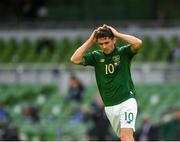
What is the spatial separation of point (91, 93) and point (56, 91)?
2.37 m

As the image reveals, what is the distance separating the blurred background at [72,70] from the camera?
56.5 ft

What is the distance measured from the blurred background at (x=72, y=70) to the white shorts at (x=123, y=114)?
19.1 ft

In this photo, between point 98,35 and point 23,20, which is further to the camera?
point 23,20

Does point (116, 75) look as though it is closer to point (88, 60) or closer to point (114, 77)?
point (114, 77)

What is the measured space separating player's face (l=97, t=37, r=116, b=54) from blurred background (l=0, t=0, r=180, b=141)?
237 inches

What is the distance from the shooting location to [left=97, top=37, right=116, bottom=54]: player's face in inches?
386

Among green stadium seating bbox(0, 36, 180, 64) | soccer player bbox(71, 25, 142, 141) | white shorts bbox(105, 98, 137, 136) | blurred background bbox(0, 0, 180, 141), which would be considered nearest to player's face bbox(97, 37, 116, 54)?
soccer player bbox(71, 25, 142, 141)

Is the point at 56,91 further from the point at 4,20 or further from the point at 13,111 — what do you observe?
the point at 4,20

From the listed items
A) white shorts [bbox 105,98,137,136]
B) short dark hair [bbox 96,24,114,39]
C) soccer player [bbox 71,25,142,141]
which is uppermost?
short dark hair [bbox 96,24,114,39]

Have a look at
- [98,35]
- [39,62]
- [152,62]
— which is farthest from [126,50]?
[39,62]

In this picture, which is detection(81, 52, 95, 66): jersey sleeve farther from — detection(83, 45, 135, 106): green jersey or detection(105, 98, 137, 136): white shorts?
detection(105, 98, 137, 136): white shorts

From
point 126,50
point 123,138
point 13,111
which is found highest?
point 126,50

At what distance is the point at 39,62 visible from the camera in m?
23.2

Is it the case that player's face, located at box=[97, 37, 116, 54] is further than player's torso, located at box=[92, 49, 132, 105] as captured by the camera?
No
